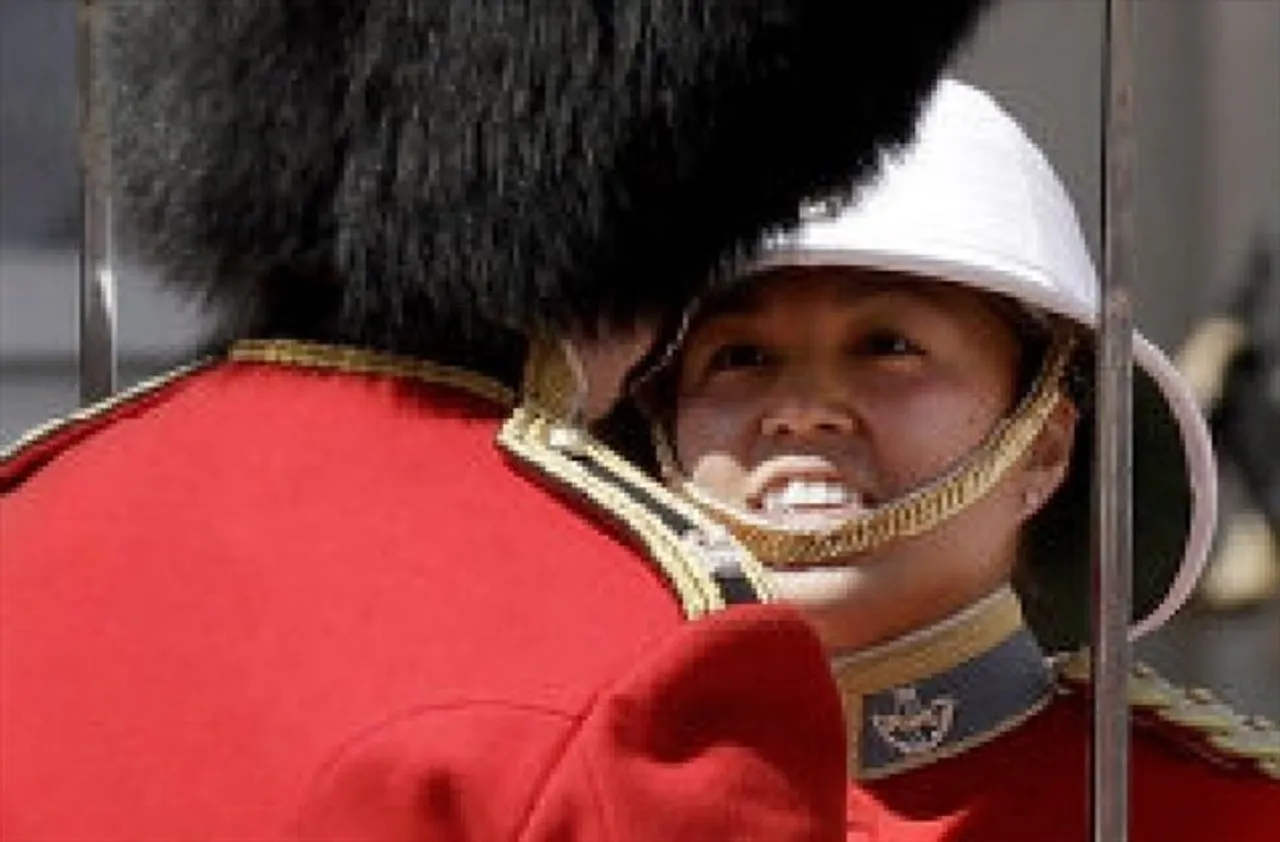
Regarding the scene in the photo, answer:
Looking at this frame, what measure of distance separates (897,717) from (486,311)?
52 cm

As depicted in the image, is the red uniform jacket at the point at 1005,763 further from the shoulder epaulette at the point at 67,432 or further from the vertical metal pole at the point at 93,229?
the shoulder epaulette at the point at 67,432

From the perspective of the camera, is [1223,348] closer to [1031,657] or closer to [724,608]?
[1031,657]

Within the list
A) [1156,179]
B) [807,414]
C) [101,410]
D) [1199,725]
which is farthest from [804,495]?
[1156,179]

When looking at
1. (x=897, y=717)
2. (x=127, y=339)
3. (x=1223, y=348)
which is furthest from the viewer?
(x=1223, y=348)

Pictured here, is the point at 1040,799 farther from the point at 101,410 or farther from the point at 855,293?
the point at 101,410

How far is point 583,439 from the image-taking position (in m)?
0.90

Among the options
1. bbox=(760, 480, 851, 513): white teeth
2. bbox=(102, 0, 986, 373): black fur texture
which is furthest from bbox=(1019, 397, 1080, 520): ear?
bbox=(102, 0, 986, 373): black fur texture

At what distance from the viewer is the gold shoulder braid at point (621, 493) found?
86 centimetres

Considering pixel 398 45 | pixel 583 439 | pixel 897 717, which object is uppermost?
pixel 398 45

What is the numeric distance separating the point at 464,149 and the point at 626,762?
0.57ft

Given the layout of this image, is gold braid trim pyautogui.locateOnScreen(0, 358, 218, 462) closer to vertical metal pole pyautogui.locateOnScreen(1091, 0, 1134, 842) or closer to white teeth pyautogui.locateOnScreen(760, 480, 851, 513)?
vertical metal pole pyautogui.locateOnScreen(1091, 0, 1134, 842)

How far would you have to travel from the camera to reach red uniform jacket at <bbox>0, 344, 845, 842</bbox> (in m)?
0.82

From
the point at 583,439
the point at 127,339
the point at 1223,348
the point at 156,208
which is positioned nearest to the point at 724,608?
the point at 583,439

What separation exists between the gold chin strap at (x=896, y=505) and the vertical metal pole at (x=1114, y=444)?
11.4 inches
